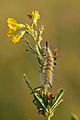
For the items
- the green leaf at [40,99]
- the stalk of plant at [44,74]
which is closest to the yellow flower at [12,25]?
the stalk of plant at [44,74]

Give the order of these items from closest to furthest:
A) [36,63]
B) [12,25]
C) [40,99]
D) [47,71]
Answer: [47,71] < [40,99] < [12,25] < [36,63]

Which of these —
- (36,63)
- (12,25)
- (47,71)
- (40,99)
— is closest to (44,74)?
(47,71)

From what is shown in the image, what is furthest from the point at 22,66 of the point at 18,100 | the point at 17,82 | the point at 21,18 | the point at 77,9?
the point at 77,9

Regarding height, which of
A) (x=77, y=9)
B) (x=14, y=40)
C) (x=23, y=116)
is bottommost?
(x=23, y=116)

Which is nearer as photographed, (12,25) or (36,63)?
(12,25)

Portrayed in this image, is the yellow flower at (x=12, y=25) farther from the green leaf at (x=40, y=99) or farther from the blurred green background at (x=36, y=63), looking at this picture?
the blurred green background at (x=36, y=63)

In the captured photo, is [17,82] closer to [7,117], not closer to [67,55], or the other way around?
[7,117]

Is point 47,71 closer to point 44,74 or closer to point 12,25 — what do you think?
point 44,74

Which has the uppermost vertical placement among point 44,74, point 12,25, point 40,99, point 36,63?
point 12,25

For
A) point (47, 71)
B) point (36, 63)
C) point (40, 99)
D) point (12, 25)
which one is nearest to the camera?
point (47, 71)
